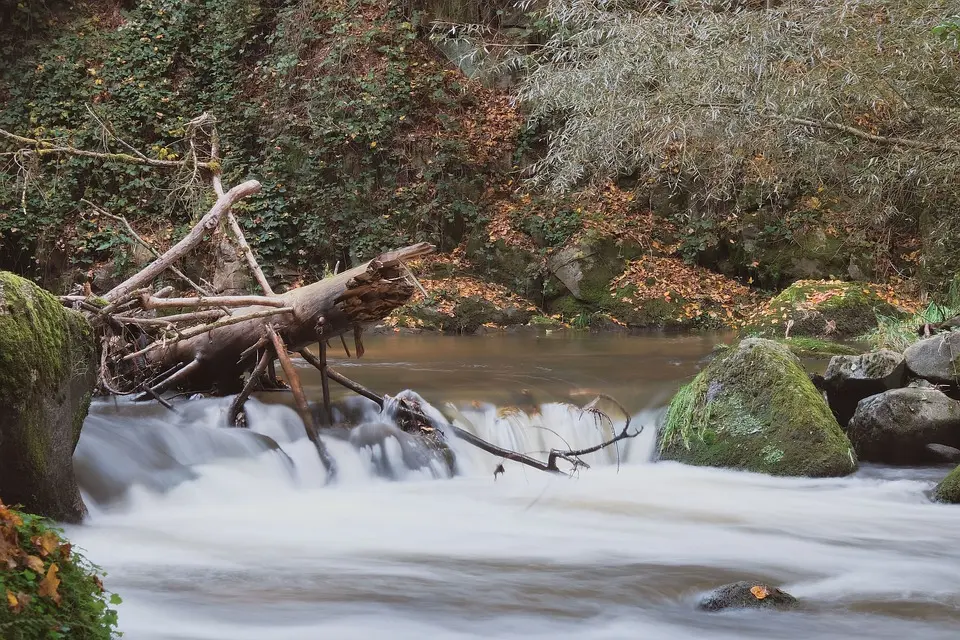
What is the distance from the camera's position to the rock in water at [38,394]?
4.30 metres

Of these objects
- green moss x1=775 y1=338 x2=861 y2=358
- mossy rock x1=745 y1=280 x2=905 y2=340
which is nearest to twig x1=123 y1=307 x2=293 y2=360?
green moss x1=775 y1=338 x2=861 y2=358

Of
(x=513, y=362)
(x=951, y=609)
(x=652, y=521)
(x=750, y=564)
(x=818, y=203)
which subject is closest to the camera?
(x=951, y=609)

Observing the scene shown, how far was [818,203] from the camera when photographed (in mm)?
15461

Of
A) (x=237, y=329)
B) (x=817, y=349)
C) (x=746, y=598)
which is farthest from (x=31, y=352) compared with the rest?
(x=817, y=349)

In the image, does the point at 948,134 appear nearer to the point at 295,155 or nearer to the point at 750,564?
the point at 750,564

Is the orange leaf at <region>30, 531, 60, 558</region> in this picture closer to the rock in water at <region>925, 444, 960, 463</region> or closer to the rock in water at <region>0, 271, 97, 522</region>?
the rock in water at <region>0, 271, 97, 522</region>

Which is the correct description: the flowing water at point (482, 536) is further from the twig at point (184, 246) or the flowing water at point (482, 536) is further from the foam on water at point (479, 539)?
the twig at point (184, 246)

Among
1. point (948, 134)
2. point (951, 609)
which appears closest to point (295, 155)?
point (948, 134)

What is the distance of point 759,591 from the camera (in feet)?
13.9

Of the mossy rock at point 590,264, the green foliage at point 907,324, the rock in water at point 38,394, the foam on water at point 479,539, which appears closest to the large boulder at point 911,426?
the foam on water at point 479,539

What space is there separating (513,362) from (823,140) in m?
4.37

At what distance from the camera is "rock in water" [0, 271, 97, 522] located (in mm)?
4297

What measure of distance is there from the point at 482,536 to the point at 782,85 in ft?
20.6

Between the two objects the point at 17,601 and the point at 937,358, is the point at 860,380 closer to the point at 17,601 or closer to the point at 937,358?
the point at 937,358
